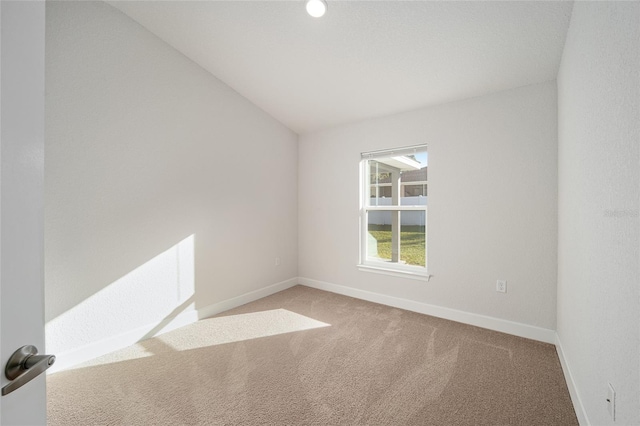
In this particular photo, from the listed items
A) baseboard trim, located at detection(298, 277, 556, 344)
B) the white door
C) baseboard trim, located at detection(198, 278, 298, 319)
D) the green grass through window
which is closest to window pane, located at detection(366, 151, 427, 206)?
the green grass through window

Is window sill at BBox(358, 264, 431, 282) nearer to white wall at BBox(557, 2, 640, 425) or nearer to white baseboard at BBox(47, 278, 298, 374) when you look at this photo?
white wall at BBox(557, 2, 640, 425)

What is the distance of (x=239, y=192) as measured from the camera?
3.54 metres

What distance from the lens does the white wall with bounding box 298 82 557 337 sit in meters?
2.54

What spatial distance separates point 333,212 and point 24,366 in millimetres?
3566

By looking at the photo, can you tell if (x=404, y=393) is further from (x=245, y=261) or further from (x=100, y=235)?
(x=100, y=235)

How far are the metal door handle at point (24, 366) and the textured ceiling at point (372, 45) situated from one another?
256cm

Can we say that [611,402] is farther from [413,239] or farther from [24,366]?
[413,239]

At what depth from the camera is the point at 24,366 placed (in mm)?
550

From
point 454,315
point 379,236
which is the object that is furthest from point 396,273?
point 454,315

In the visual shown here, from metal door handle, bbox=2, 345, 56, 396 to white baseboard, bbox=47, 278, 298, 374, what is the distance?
222 centimetres

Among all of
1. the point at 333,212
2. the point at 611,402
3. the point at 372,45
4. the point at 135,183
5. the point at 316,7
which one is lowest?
the point at 611,402

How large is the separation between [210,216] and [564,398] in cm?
337

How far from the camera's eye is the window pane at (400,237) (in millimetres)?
3383

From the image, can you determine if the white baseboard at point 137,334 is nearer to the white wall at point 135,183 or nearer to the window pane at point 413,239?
the white wall at point 135,183
